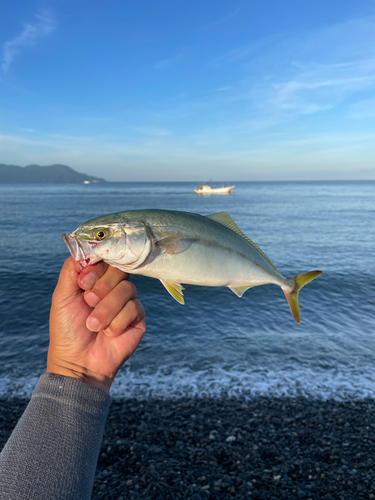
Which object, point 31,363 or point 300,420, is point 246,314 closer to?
point 300,420

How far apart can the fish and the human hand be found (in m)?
0.30

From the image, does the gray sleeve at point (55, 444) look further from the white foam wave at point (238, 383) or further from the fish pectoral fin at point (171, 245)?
the white foam wave at point (238, 383)

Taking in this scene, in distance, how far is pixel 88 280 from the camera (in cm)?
297

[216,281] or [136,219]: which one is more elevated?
[136,219]

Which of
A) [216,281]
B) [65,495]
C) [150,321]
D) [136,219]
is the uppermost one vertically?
[136,219]

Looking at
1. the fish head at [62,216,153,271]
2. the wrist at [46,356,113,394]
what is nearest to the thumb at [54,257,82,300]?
the fish head at [62,216,153,271]

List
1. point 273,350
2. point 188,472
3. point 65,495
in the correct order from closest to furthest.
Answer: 1. point 65,495
2. point 188,472
3. point 273,350

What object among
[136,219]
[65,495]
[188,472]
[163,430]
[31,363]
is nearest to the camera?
[65,495]

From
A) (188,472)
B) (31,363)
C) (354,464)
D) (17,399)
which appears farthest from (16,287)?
(354,464)

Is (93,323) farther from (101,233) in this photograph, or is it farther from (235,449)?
(235,449)

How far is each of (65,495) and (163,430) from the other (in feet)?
20.3

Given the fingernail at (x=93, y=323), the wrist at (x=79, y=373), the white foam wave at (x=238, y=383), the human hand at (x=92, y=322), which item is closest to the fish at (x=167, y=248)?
the human hand at (x=92, y=322)

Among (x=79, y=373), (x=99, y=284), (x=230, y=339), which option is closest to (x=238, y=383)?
(x=230, y=339)

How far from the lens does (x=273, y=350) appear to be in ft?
38.3
